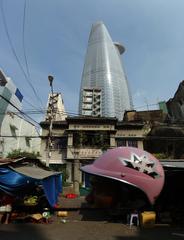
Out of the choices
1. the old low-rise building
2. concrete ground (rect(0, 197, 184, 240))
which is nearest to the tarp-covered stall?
concrete ground (rect(0, 197, 184, 240))

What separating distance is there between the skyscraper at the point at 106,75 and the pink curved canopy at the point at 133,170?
2348 inches

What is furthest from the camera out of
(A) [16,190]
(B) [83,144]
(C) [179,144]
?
(C) [179,144]

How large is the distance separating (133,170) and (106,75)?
245ft

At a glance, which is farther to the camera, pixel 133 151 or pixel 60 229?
pixel 60 229

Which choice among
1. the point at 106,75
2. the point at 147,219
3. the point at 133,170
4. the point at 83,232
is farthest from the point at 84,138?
the point at 106,75

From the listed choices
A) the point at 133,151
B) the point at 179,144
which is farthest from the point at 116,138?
the point at 133,151

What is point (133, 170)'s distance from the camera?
8.72 feet

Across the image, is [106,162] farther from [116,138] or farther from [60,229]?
[116,138]

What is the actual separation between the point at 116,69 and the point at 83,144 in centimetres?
5767

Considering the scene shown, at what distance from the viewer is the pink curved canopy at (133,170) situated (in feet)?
8.55

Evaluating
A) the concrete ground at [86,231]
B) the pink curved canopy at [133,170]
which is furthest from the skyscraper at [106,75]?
the pink curved canopy at [133,170]

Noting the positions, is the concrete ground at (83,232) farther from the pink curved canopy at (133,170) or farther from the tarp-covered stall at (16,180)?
the pink curved canopy at (133,170)

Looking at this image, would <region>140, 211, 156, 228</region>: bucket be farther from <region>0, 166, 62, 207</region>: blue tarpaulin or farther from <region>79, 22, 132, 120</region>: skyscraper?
<region>79, 22, 132, 120</region>: skyscraper

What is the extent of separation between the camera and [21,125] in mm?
39188
